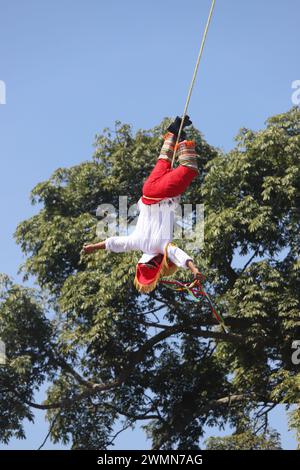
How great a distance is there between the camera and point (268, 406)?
53.2 ft

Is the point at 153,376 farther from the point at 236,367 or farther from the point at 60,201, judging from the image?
the point at 60,201

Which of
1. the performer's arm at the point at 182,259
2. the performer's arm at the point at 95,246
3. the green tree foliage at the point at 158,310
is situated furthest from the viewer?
the green tree foliage at the point at 158,310

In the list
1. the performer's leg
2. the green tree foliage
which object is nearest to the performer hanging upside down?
the performer's leg

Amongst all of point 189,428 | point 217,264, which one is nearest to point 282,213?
point 217,264

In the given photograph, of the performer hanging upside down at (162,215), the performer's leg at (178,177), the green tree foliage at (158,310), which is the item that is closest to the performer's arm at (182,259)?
the performer hanging upside down at (162,215)

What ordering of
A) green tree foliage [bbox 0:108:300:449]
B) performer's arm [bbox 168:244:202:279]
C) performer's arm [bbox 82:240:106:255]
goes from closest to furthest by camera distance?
performer's arm [bbox 168:244:202:279], performer's arm [bbox 82:240:106:255], green tree foliage [bbox 0:108:300:449]

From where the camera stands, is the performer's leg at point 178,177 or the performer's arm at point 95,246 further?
the performer's arm at point 95,246

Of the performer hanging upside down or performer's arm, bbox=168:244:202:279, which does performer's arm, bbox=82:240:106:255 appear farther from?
performer's arm, bbox=168:244:202:279

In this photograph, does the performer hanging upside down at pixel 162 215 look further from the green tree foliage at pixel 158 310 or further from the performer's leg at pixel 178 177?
the green tree foliage at pixel 158 310

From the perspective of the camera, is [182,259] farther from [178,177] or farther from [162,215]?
[178,177]

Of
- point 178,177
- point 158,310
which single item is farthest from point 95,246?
point 158,310

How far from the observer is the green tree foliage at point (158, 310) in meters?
15.4

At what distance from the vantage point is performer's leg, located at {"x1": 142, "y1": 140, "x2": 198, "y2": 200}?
27.4 ft

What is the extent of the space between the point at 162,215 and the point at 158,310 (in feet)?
27.6
